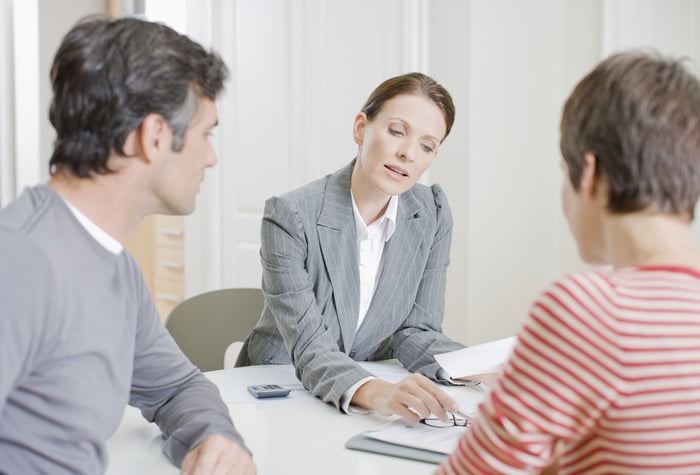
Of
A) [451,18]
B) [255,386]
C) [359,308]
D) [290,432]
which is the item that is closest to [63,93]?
[290,432]

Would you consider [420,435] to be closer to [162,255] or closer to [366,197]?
[366,197]

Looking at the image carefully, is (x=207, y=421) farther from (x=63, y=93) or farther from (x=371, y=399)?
(x=63, y=93)

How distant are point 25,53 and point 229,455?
7.94 feet

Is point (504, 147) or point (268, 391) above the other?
point (504, 147)

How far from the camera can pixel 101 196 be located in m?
1.09

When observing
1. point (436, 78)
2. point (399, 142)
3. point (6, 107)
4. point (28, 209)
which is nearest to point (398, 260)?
point (399, 142)

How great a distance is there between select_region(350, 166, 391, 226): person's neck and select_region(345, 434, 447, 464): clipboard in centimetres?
76

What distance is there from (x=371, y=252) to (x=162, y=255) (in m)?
3.28

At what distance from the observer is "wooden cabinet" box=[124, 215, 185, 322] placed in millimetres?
4910

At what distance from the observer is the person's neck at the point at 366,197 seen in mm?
1974

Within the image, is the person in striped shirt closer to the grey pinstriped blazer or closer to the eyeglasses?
the eyeglasses

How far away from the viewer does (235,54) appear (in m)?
4.04

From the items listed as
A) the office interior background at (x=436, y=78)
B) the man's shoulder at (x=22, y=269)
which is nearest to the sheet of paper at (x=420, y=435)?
the man's shoulder at (x=22, y=269)

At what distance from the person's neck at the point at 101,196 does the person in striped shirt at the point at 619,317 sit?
1.84 feet
